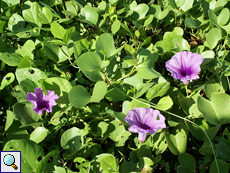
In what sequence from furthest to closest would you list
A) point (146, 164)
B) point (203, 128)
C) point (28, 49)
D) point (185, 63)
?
1. point (28, 49)
2. point (185, 63)
3. point (203, 128)
4. point (146, 164)

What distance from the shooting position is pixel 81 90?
1.11 m

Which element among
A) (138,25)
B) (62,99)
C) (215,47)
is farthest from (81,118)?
(215,47)

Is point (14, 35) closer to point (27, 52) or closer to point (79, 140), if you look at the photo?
point (27, 52)

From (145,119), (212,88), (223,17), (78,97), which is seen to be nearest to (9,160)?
(78,97)

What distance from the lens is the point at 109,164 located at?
0.94 m

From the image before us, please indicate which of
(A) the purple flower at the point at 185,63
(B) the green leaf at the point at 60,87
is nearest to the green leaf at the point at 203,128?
(A) the purple flower at the point at 185,63

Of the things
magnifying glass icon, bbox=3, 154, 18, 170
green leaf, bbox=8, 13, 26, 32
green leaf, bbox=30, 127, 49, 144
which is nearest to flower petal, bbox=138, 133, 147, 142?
green leaf, bbox=30, 127, 49, 144

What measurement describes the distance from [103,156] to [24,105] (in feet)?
1.67

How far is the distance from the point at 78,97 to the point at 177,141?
536 mm

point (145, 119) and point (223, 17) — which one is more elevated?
point (223, 17)

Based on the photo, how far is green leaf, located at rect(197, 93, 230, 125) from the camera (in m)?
1.08

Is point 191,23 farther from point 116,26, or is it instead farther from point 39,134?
point 39,134

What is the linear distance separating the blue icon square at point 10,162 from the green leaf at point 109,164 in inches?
13.8

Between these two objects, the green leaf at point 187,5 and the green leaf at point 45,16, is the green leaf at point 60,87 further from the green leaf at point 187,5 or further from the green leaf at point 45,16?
the green leaf at point 187,5
